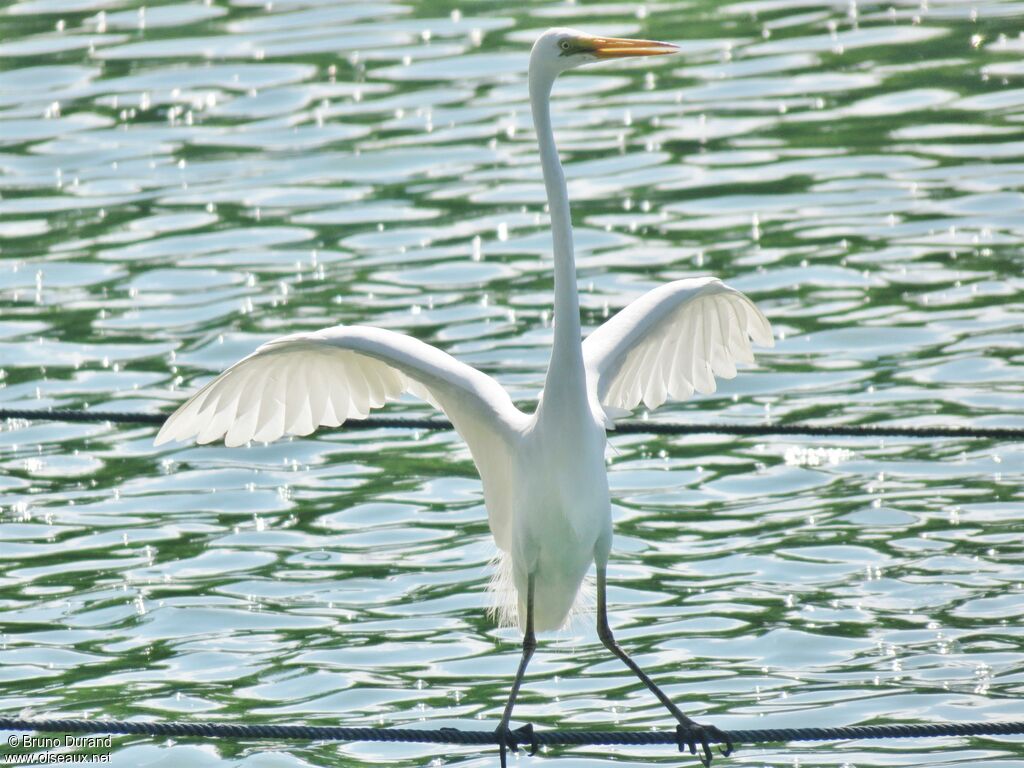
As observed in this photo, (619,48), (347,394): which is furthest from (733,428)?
(619,48)

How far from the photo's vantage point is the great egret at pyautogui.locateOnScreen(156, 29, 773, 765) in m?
4.68

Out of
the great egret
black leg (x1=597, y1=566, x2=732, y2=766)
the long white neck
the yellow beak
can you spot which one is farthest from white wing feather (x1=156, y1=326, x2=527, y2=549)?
the yellow beak

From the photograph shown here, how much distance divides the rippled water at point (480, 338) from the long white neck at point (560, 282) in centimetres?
180

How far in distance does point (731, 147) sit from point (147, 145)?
378 centimetres

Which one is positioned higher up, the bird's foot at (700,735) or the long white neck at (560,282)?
the long white neck at (560,282)

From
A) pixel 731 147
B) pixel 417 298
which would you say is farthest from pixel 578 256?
pixel 731 147

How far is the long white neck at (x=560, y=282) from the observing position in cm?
462

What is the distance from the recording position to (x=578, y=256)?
1021 centimetres

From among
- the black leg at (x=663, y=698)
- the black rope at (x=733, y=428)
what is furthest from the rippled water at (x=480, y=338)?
the black leg at (x=663, y=698)

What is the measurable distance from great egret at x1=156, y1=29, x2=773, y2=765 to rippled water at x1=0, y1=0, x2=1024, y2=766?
4.26ft

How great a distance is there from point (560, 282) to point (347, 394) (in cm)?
102

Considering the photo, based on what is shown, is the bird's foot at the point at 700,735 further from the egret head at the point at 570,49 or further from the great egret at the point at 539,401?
the egret head at the point at 570,49

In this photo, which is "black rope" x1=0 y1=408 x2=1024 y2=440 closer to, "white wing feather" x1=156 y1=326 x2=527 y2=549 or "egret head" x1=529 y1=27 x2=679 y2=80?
"white wing feather" x1=156 y1=326 x2=527 y2=549

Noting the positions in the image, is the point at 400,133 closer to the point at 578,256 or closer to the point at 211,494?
the point at 578,256
